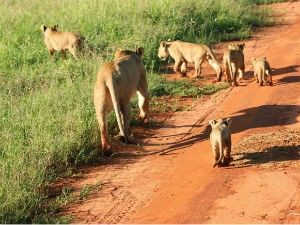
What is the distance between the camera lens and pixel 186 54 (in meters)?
13.2

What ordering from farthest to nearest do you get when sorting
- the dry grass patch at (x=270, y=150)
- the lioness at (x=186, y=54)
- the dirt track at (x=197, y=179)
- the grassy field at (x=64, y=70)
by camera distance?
the lioness at (x=186, y=54), the dry grass patch at (x=270, y=150), the grassy field at (x=64, y=70), the dirt track at (x=197, y=179)

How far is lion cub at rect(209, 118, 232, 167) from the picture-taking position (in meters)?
7.91

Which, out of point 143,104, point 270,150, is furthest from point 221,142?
point 143,104

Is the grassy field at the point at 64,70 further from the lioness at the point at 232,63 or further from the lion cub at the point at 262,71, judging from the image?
the lion cub at the point at 262,71

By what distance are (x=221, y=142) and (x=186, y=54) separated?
18.2 ft

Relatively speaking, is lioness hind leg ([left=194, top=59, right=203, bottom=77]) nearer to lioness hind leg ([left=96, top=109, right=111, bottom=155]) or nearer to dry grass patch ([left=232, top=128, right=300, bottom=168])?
dry grass patch ([left=232, top=128, right=300, bottom=168])

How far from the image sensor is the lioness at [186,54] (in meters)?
12.9

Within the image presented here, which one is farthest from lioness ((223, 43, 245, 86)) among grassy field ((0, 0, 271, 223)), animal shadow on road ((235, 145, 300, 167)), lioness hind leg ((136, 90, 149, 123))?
animal shadow on road ((235, 145, 300, 167))

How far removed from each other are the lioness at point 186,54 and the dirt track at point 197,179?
1589mm

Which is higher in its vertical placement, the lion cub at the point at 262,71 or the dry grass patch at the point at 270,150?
the lion cub at the point at 262,71

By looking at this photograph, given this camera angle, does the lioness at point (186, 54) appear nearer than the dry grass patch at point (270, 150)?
No

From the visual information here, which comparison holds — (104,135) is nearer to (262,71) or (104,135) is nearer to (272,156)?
(272,156)

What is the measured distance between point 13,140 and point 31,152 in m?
0.62

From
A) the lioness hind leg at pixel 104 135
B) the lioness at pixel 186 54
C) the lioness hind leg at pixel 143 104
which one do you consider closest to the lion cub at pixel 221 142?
the lioness hind leg at pixel 104 135
